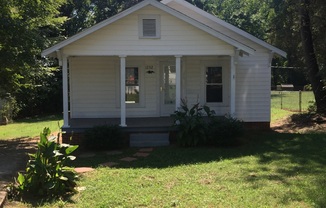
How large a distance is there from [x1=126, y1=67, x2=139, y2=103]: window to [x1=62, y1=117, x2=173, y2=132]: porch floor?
843mm

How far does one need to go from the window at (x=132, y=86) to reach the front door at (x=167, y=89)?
92 centimetres

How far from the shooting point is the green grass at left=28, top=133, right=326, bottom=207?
231 inches

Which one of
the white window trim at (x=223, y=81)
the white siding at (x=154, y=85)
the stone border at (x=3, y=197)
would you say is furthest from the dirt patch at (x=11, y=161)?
the white window trim at (x=223, y=81)

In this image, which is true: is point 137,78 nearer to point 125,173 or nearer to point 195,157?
point 195,157

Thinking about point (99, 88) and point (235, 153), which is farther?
point (99, 88)

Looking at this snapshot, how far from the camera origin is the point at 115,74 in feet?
46.0

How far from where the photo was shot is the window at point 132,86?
1413 centimetres

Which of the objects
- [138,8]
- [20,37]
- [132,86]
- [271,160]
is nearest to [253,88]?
[132,86]

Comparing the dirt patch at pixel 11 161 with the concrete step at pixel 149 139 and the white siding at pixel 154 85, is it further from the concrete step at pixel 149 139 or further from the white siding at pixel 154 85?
the white siding at pixel 154 85

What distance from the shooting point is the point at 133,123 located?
489 inches

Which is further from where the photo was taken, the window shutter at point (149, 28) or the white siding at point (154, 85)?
the white siding at point (154, 85)

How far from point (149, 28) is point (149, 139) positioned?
3371 millimetres

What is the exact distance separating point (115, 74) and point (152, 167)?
6327mm

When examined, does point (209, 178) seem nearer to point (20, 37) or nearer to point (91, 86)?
point (20, 37)
